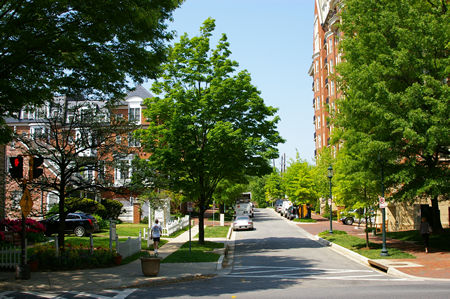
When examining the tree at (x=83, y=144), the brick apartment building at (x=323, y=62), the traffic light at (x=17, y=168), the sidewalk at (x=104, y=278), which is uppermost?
the brick apartment building at (x=323, y=62)

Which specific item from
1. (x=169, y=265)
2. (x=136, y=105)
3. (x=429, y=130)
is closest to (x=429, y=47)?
(x=429, y=130)

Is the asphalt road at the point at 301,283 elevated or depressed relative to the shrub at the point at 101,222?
depressed

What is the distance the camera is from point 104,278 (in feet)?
48.7

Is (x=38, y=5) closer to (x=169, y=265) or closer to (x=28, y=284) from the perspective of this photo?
(x=28, y=284)

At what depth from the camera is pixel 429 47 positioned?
20438 millimetres

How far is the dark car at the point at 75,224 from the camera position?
29.1m

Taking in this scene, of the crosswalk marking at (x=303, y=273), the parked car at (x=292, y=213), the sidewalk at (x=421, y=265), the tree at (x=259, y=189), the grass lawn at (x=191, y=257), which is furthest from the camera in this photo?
the tree at (x=259, y=189)

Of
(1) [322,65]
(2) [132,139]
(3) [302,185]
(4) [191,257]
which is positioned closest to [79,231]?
(2) [132,139]

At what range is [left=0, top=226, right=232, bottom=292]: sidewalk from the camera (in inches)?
526

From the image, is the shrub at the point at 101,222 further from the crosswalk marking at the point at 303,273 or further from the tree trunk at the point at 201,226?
the crosswalk marking at the point at 303,273

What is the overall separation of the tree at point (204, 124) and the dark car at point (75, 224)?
7171mm

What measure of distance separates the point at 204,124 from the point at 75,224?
37.8ft

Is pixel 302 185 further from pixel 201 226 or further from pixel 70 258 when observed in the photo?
pixel 70 258

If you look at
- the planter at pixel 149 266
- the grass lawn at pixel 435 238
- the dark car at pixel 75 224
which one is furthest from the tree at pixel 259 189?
the planter at pixel 149 266
